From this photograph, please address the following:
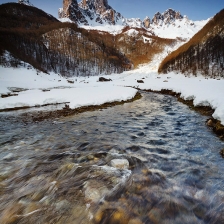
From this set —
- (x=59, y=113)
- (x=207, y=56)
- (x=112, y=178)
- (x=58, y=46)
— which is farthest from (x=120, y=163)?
(x=58, y=46)

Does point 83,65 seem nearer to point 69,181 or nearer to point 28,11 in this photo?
point 28,11

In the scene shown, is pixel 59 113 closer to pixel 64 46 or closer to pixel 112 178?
pixel 112 178

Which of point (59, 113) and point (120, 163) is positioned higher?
point (120, 163)

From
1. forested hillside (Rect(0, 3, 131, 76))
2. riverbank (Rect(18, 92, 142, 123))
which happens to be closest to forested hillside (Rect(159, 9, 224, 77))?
riverbank (Rect(18, 92, 142, 123))

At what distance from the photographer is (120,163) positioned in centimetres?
422

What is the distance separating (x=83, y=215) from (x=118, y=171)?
146 centimetres

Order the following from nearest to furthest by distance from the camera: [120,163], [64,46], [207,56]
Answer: [120,163] < [207,56] < [64,46]

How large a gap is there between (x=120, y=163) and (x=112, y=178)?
641 millimetres

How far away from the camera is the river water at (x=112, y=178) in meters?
2.71

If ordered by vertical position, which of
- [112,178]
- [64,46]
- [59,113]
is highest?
[64,46]

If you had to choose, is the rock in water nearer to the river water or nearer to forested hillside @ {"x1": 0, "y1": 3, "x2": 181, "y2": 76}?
the river water

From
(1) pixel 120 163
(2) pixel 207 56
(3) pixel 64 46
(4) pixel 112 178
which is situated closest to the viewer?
(4) pixel 112 178

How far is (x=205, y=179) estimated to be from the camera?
355cm

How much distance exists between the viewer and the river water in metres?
2.71
